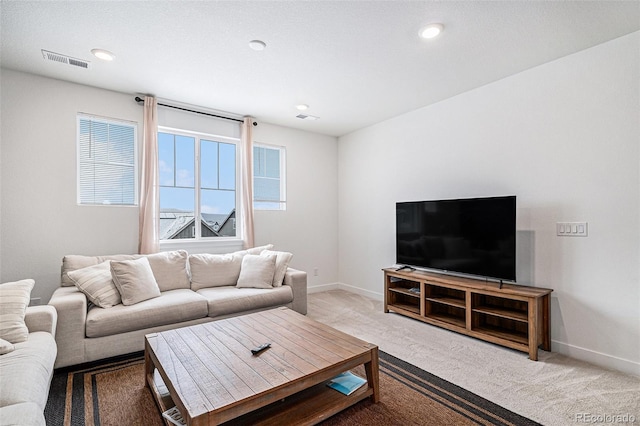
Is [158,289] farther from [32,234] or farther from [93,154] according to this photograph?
[93,154]

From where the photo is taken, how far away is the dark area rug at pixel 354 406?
1.88 meters

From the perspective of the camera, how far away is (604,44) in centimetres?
260

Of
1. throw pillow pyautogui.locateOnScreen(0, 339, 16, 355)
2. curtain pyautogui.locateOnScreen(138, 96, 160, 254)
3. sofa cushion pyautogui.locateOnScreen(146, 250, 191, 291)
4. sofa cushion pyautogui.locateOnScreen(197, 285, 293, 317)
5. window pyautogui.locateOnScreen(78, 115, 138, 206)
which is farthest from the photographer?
curtain pyautogui.locateOnScreen(138, 96, 160, 254)

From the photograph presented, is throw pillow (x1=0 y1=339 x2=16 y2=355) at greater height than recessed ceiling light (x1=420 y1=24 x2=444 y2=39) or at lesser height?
lesser

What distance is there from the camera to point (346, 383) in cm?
205

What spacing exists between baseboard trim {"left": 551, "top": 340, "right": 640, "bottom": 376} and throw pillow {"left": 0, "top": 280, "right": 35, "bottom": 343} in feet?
13.6

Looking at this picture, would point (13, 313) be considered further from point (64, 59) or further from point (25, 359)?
point (64, 59)

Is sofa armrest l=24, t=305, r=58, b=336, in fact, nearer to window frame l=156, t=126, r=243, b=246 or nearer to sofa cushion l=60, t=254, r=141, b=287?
sofa cushion l=60, t=254, r=141, b=287

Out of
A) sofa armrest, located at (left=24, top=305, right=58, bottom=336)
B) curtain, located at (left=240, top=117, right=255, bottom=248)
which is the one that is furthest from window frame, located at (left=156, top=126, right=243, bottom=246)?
sofa armrest, located at (left=24, top=305, right=58, bottom=336)

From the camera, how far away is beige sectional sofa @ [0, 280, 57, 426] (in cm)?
134

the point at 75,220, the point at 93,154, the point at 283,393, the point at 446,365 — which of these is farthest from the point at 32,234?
the point at 446,365

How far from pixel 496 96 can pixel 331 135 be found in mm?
2700

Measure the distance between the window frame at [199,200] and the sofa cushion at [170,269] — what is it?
506 mm

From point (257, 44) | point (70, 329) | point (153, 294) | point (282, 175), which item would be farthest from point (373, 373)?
point (282, 175)
